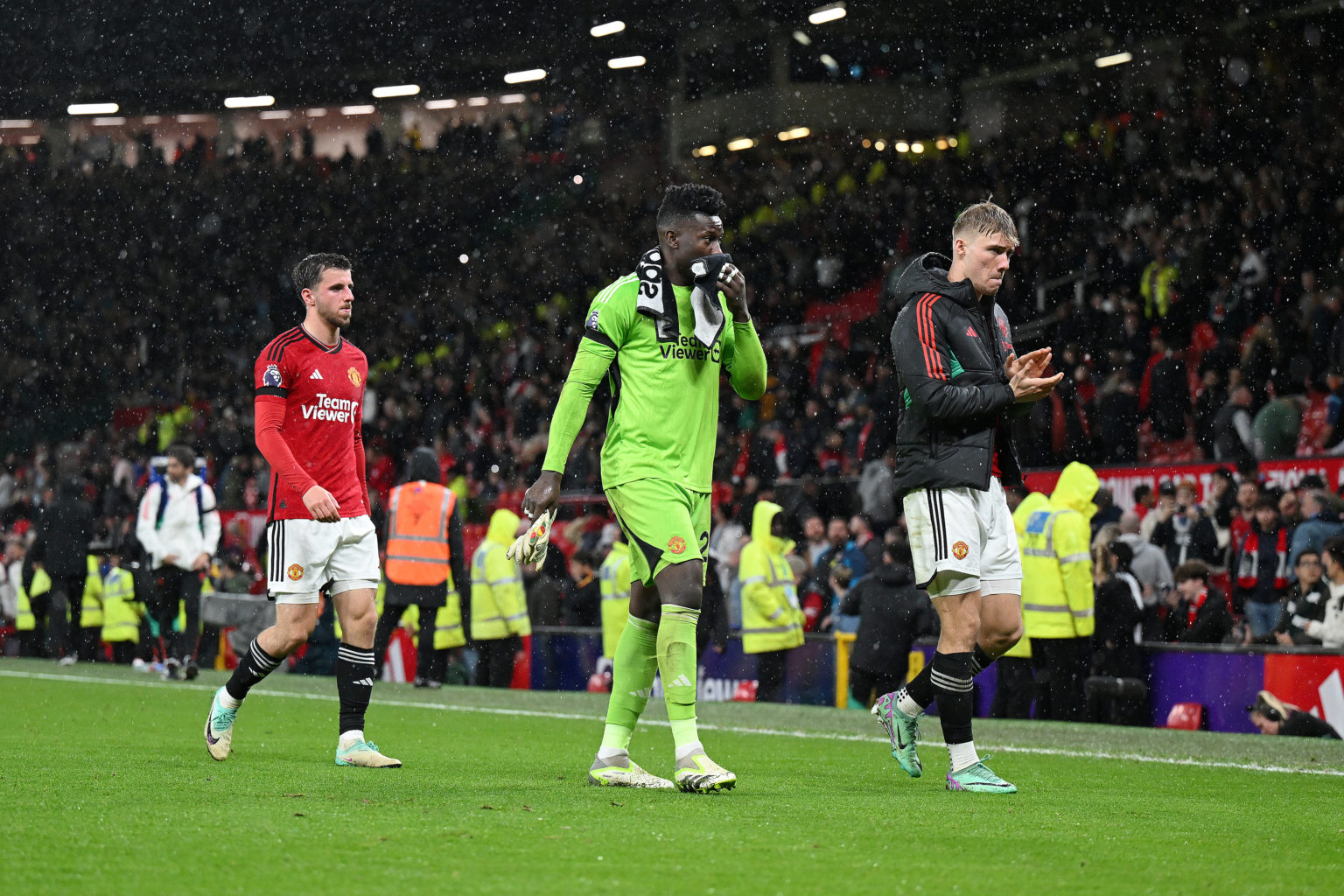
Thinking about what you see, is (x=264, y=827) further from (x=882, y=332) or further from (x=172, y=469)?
(x=882, y=332)

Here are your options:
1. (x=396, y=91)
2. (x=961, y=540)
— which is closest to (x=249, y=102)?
(x=396, y=91)

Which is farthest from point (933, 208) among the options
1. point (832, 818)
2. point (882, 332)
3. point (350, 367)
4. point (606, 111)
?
point (832, 818)

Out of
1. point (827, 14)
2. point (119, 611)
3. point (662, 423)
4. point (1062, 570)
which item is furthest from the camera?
point (827, 14)

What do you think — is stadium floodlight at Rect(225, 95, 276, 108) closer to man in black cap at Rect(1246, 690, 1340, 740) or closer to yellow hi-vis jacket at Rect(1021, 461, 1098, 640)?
yellow hi-vis jacket at Rect(1021, 461, 1098, 640)

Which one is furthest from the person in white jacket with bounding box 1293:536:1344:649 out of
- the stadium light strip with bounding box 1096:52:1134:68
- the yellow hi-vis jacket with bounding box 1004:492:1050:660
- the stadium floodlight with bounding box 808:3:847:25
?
the stadium floodlight with bounding box 808:3:847:25

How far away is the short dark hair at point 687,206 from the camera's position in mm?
6129

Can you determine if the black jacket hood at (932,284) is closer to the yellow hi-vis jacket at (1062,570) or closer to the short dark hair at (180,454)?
the yellow hi-vis jacket at (1062,570)

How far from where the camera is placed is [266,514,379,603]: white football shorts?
722cm

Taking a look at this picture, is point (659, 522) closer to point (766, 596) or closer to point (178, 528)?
point (766, 596)

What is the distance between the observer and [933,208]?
84.0ft

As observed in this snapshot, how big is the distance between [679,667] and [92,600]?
1628 centimetres

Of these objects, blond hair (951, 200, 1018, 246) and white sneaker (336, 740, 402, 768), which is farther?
white sneaker (336, 740, 402, 768)

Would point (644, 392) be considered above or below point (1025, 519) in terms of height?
above

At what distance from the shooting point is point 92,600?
20.5 m
